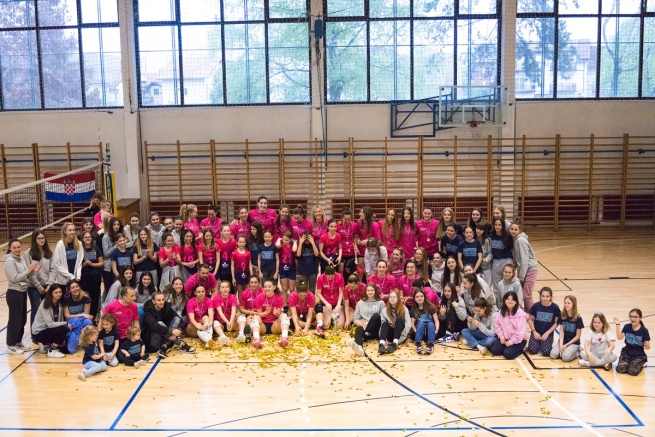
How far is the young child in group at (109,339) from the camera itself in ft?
30.3

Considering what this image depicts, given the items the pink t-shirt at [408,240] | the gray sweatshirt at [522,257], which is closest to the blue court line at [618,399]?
the gray sweatshirt at [522,257]

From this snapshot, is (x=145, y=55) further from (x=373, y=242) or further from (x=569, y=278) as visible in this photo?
(x=569, y=278)

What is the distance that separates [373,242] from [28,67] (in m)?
12.2

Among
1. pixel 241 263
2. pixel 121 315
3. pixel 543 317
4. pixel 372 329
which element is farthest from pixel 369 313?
pixel 121 315

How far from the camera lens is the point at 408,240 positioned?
A: 38.1 ft

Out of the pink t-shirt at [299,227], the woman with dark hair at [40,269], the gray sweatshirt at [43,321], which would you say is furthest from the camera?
the pink t-shirt at [299,227]

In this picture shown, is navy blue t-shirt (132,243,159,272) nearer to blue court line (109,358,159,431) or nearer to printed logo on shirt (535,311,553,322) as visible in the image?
blue court line (109,358,159,431)

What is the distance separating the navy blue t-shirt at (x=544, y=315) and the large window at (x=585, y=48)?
10195 mm

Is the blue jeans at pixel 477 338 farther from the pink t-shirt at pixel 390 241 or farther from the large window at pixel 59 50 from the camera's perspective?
the large window at pixel 59 50

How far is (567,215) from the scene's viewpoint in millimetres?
19031

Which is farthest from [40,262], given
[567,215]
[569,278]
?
[567,215]

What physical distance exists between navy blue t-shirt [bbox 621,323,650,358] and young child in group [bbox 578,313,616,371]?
0.17m

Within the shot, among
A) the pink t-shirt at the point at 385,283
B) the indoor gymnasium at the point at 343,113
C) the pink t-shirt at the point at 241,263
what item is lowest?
the pink t-shirt at the point at 385,283

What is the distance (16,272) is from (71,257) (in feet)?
2.76
